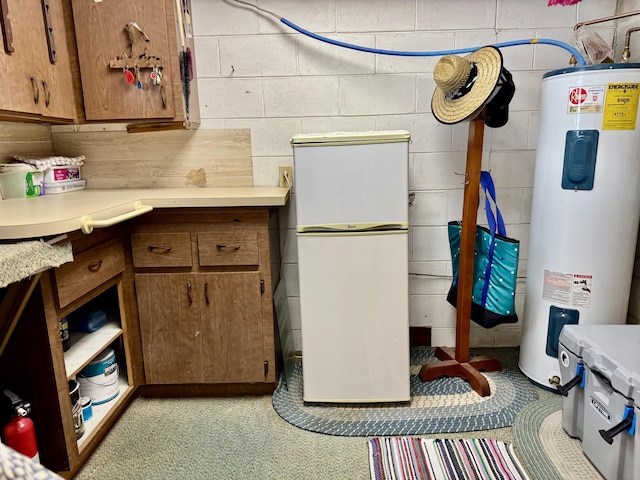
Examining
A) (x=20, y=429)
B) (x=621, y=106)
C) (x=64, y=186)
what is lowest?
(x=20, y=429)

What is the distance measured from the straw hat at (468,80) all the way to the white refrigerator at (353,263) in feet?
0.95

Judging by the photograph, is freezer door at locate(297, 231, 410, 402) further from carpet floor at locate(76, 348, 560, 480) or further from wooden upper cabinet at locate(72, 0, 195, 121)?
wooden upper cabinet at locate(72, 0, 195, 121)

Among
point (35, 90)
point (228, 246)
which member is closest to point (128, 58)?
point (35, 90)

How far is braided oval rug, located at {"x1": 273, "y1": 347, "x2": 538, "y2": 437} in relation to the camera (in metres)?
1.78

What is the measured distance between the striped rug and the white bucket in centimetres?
112

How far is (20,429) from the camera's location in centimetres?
137

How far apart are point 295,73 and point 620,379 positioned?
1.86 metres

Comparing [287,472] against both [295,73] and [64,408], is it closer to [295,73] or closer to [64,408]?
[64,408]

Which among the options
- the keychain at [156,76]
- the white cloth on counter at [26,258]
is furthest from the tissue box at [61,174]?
the white cloth on counter at [26,258]

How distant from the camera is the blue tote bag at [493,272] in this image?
1905mm

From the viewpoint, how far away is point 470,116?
175 centimetres

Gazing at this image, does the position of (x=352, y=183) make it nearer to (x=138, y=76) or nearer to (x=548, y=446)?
(x=138, y=76)

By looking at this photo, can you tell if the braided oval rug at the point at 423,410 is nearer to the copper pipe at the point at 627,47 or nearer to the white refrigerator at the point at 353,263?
the white refrigerator at the point at 353,263

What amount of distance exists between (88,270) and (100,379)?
52 centimetres
